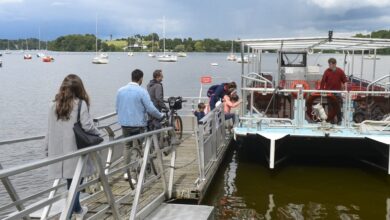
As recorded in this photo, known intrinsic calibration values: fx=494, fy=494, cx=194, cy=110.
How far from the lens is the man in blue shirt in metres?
7.33

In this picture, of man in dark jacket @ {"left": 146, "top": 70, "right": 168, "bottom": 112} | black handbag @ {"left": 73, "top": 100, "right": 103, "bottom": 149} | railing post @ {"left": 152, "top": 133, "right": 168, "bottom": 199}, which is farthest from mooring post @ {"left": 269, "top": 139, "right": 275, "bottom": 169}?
black handbag @ {"left": 73, "top": 100, "right": 103, "bottom": 149}

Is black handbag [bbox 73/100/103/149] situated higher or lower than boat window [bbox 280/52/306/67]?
lower

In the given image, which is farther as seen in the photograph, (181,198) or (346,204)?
(346,204)

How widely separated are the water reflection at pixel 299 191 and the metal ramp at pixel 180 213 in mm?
1828

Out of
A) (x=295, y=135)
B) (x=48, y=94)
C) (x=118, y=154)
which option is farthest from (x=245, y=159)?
(x=48, y=94)

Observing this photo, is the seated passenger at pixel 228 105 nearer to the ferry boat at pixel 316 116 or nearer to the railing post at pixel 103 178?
the ferry boat at pixel 316 116

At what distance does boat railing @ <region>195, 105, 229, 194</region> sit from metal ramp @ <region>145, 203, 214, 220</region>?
148 cm

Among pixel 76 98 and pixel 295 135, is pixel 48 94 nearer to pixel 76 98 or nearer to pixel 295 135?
pixel 295 135

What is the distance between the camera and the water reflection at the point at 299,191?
8719mm

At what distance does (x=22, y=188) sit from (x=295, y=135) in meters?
6.00

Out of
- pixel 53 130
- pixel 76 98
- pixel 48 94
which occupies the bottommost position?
pixel 48 94

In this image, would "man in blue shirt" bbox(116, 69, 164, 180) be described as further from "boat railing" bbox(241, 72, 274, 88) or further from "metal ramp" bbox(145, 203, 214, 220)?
"boat railing" bbox(241, 72, 274, 88)

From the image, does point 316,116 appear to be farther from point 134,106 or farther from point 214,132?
point 134,106

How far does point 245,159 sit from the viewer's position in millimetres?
12477
